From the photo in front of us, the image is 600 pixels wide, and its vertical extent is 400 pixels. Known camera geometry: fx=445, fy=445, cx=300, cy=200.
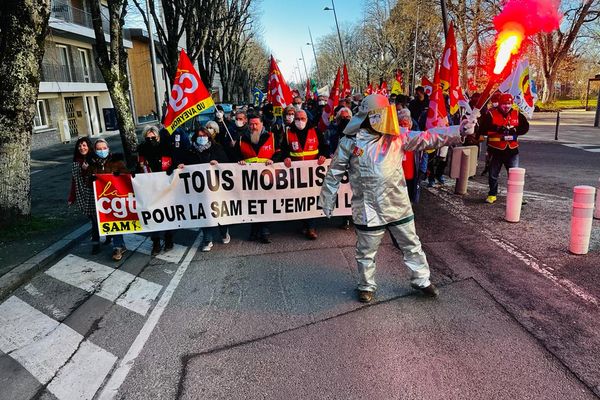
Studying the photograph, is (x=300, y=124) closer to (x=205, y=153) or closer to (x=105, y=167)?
(x=205, y=153)

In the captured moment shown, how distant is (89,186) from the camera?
21.0 feet

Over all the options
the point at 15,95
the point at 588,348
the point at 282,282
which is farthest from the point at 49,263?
the point at 588,348

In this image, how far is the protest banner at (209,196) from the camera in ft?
21.0

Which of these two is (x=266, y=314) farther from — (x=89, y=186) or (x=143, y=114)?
(x=143, y=114)

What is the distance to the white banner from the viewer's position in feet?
21.4

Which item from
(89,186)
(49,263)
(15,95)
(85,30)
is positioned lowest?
(49,263)

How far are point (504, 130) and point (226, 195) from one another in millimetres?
5136

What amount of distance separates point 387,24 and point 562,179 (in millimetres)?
37544

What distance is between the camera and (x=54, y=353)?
13.3 ft

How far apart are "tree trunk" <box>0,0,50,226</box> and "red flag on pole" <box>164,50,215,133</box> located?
2.70 m

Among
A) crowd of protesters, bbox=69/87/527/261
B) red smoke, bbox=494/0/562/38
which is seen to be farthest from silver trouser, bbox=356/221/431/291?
red smoke, bbox=494/0/562/38

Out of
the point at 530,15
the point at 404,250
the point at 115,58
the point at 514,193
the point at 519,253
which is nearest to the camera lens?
the point at 404,250

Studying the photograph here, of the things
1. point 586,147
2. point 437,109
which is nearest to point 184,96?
point 437,109

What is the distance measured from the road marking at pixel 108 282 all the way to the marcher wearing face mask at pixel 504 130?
20.9 feet
